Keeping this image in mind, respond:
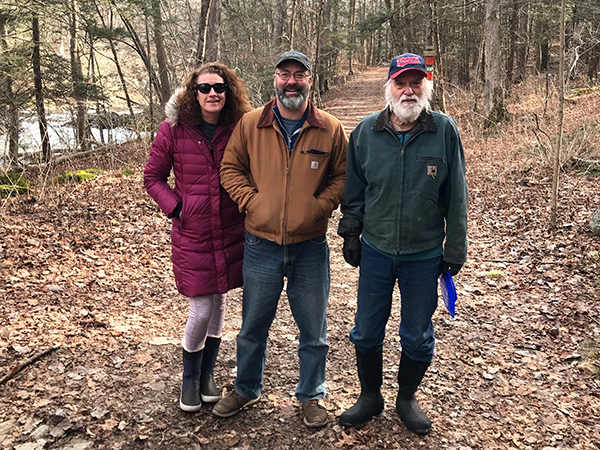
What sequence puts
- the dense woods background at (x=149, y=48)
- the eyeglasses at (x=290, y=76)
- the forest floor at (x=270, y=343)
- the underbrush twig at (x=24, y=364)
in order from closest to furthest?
the eyeglasses at (x=290, y=76) → the forest floor at (x=270, y=343) → the underbrush twig at (x=24, y=364) → the dense woods background at (x=149, y=48)

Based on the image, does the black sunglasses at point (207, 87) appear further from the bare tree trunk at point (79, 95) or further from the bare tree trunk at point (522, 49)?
the bare tree trunk at point (522, 49)

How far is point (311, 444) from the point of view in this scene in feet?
9.73

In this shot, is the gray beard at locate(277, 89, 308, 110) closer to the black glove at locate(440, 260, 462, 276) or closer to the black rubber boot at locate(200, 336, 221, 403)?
the black glove at locate(440, 260, 462, 276)

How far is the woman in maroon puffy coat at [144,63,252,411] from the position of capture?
9.73 ft

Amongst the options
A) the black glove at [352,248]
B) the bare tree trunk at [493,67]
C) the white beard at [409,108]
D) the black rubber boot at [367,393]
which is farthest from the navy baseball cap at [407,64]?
the bare tree trunk at [493,67]

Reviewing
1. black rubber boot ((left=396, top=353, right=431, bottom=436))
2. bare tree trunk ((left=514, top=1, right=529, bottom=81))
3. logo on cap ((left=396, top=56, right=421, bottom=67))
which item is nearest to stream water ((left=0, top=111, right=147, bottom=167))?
logo on cap ((left=396, top=56, right=421, bottom=67))

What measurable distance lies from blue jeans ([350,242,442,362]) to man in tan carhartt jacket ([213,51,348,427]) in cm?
28

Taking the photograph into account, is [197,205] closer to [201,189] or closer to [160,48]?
[201,189]

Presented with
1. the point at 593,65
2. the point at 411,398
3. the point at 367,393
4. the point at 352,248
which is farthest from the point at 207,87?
the point at 593,65

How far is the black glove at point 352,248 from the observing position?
9.68 ft

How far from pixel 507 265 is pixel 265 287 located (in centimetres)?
434

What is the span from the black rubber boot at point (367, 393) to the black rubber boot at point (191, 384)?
3.42ft

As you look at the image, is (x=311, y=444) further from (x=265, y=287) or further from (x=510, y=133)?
(x=510, y=133)

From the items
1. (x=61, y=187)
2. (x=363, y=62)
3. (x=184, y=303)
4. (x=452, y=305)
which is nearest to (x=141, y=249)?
(x=184, y=303)
